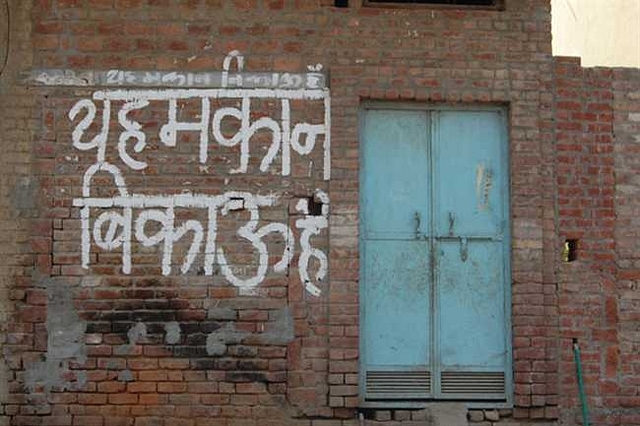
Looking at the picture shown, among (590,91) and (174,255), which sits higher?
(590,91)

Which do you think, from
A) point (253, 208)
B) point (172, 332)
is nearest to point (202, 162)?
point (253, 208)

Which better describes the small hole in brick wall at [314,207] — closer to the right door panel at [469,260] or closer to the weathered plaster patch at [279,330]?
the weathered plaster patch at [279,330]

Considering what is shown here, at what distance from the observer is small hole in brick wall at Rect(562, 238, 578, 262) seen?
666cm

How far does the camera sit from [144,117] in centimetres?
651


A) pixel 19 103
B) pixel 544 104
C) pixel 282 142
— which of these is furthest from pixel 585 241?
pixel 19 103

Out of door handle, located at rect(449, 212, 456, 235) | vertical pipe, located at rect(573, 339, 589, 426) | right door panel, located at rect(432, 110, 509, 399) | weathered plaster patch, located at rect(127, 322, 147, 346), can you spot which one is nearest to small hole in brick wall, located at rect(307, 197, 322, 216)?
right door panel, located at rect(432, 110, 509, 399)

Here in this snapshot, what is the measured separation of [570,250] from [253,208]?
7.62 feet

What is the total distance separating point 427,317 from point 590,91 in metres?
2.06

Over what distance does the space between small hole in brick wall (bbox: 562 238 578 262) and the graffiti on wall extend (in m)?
1.76

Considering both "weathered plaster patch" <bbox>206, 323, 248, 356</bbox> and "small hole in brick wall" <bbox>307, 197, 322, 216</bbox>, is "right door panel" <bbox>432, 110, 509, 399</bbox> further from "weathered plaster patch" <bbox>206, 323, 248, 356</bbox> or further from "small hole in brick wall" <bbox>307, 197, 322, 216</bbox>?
"weathered plaster patch" <bbox>206, 323, 248, 356</bbox>

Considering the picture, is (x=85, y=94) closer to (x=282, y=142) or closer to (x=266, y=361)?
(x=282, y=142)

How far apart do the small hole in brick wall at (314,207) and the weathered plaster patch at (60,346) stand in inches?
69.0

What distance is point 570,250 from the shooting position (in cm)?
671

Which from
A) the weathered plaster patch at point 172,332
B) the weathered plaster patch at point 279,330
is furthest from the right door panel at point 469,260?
the weathered plaster patch at point 172,332
